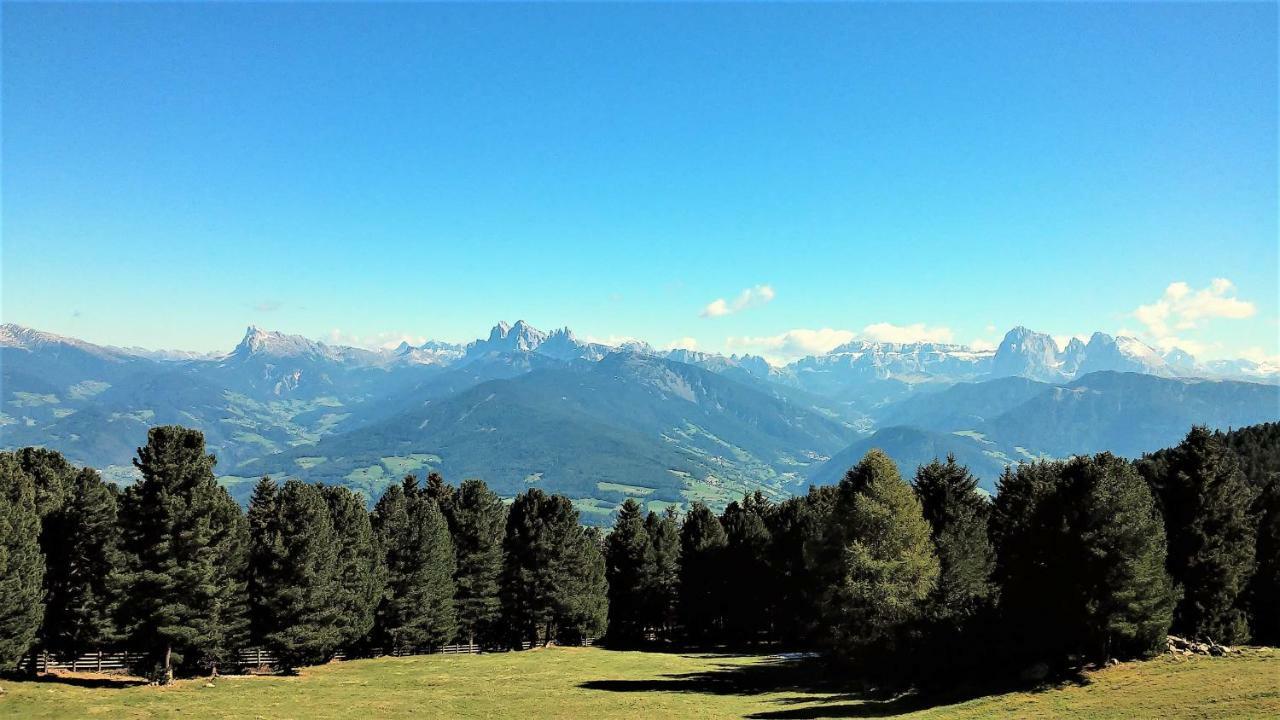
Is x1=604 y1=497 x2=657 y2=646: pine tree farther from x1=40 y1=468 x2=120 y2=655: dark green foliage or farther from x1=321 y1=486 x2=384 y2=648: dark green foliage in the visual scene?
x1=40 y1=468 x2=120 y2=655: dark green foliage

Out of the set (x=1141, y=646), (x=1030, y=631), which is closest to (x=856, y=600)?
(x=1030, y=631)

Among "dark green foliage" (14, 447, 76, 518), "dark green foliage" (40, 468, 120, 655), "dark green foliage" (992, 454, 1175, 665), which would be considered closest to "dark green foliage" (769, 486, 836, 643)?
"dark green foliage" (992, 454, 1175, 665)

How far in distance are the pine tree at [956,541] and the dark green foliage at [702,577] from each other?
33103 millimetres

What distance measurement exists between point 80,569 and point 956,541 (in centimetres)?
7414

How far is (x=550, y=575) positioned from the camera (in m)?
83.9

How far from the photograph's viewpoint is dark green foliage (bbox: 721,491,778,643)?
89000mm

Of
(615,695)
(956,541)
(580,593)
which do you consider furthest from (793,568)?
(615,695)

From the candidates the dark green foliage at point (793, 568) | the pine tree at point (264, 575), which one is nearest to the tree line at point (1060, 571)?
the dark green foliage at point (793, 568)

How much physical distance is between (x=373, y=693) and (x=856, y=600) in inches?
1413

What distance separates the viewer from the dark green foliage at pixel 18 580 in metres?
45.0

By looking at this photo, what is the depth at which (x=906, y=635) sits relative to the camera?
50.2 m

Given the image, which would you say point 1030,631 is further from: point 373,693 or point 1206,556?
point 373,693

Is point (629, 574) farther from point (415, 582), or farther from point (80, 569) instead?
point (80, 569)

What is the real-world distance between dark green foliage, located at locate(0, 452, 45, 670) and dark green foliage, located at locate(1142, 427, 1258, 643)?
77.3 metres
